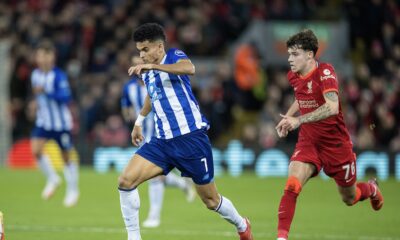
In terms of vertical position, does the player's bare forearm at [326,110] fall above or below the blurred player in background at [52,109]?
above

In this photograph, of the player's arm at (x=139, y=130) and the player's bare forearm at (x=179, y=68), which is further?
the player's arm at (x=139, y=130)

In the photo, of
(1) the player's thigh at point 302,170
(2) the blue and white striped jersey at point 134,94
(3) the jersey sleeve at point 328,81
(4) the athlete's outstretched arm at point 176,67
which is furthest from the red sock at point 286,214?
(2) the blue and white striped jersey at point 134,94

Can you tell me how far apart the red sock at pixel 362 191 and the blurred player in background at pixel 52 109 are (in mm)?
6159

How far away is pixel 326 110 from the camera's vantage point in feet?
29.7

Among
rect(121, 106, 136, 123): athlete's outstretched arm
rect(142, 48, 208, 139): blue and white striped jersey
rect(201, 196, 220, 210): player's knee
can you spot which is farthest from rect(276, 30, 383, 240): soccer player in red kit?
rect(121, 106, 136, 123): athlete's outstretched arm

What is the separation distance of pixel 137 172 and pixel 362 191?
296 cm

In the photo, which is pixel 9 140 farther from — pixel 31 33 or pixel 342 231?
Answer: pixel 342 231

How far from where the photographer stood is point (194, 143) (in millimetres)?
9305

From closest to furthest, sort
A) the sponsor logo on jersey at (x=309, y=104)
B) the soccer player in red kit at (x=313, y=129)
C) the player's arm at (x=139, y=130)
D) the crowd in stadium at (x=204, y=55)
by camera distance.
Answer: the soccer player in red kit at (x=313, y=129) < the sponsor logo on jersey at (x=309, y=104) < the player's arm at (x=139, y=130) < the crowd in stadium at (x=204, y=55)

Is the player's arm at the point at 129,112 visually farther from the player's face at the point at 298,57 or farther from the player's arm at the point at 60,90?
the player's face at the point at 298,57

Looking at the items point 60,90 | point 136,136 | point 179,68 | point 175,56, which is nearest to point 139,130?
point 136,136

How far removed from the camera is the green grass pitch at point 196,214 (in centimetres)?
1132

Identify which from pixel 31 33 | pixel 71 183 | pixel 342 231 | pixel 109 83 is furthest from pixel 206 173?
pixel 31 33

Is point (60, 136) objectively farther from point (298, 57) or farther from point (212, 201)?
point (298, 57)
